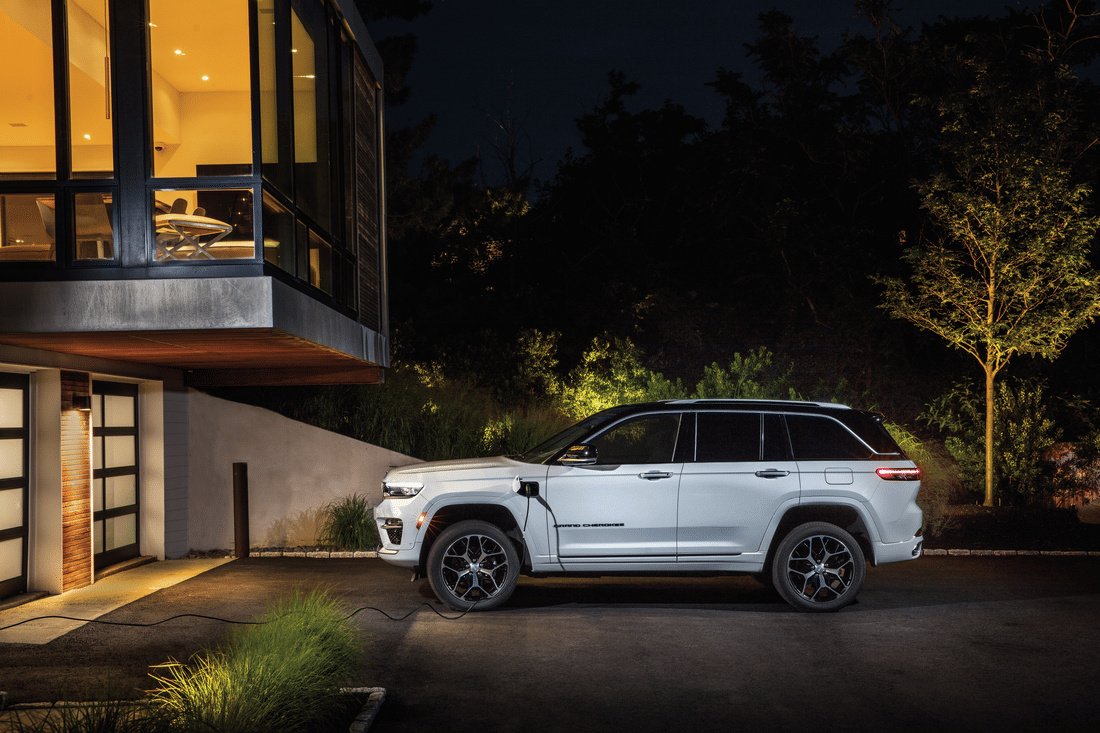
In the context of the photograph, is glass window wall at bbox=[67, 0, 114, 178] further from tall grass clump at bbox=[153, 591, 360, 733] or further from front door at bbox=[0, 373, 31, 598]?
tall grass clump at bbox=[153, 591, 360, 733]

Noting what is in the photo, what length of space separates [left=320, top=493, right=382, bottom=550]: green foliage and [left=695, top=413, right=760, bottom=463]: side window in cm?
532

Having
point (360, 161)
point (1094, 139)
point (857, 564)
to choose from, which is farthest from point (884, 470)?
point (1094, 139)

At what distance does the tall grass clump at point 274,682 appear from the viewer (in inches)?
183

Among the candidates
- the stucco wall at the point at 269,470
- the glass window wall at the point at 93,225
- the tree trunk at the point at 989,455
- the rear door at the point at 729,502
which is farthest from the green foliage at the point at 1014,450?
the glass window wall at the point at 93,225

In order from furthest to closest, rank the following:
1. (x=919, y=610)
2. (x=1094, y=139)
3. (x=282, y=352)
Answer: (x=1094, y=139) → (x=282, y=352) → (x=919, y=610)

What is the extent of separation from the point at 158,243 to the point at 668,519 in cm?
514

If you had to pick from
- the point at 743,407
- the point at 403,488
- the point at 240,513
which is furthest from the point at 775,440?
the point at 240,513

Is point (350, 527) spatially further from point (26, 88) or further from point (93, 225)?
point (26, 88)

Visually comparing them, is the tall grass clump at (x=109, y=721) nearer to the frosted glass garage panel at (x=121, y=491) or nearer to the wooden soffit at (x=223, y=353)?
the wooden soffit at (x=223, y=353)

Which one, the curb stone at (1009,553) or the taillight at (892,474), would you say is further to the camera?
the curb stone at (1009,553)

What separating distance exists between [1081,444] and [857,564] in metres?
9.50

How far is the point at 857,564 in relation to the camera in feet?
27.5

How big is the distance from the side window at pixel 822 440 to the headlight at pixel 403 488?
11.9 feet

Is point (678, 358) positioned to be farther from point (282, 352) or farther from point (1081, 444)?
point (282, 352)
